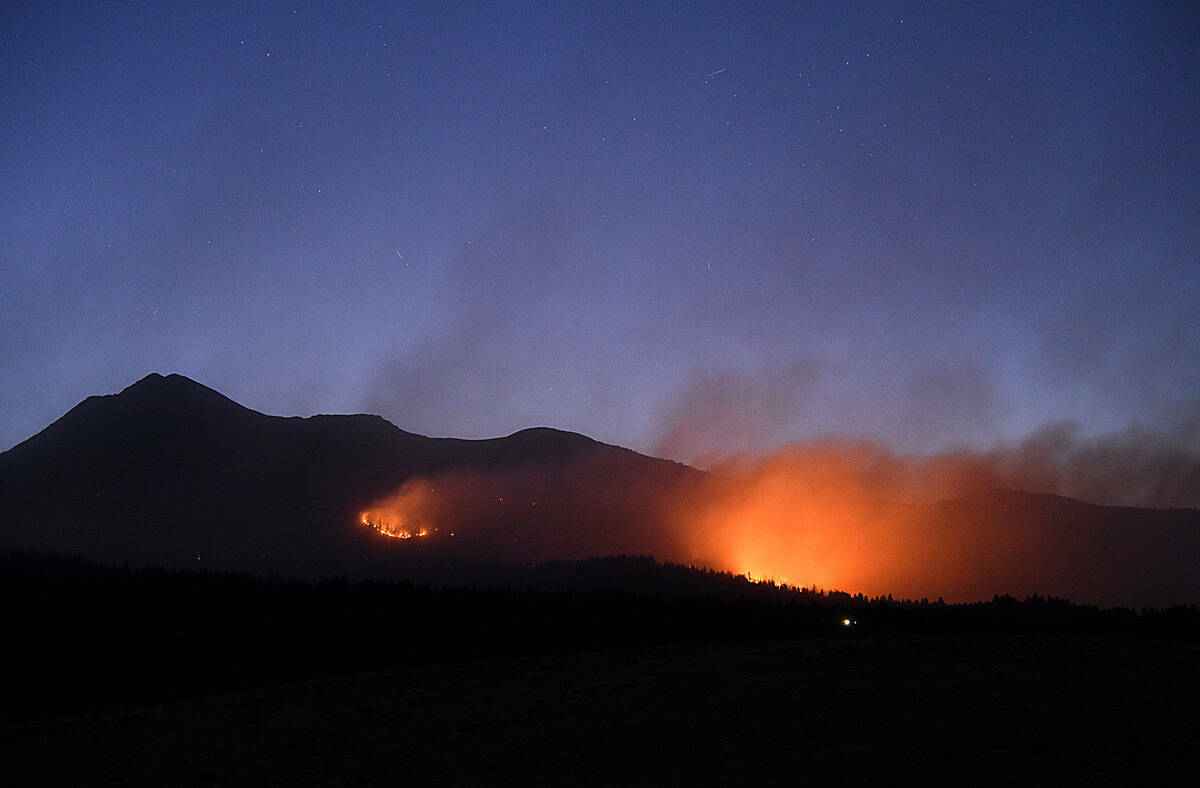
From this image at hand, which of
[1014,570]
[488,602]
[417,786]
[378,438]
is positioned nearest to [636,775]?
[417,786]

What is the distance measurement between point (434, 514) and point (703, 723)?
128 m

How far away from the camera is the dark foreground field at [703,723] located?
13375 mm

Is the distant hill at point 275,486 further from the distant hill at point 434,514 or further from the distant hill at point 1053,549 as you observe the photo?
the distant hill at point 1053,549

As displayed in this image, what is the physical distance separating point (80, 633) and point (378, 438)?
471 ft

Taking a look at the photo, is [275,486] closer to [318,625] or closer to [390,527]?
[390,527]

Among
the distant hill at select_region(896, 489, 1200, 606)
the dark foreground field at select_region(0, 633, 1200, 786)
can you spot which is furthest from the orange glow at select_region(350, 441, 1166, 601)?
the dark foreground field at select_region(0, 633, 1200, 786)

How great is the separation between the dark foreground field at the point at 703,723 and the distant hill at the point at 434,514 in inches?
3353

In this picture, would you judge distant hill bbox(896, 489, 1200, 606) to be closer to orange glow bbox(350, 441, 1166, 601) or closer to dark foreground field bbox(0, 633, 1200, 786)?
orange glow bbox(350, 441, 1166, 601)

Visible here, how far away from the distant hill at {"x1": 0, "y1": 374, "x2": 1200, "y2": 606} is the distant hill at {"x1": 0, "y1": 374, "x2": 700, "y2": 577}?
44 centimetres

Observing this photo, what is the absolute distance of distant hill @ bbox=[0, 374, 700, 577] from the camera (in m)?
132

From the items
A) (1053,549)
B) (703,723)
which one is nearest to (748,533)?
(1053,549)

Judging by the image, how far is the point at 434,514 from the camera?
141625mm

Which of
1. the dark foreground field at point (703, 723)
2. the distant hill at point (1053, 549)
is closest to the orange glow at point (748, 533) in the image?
the distant hill at point (1053, 549)

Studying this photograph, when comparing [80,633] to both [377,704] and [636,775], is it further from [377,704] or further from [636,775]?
[636,775]
